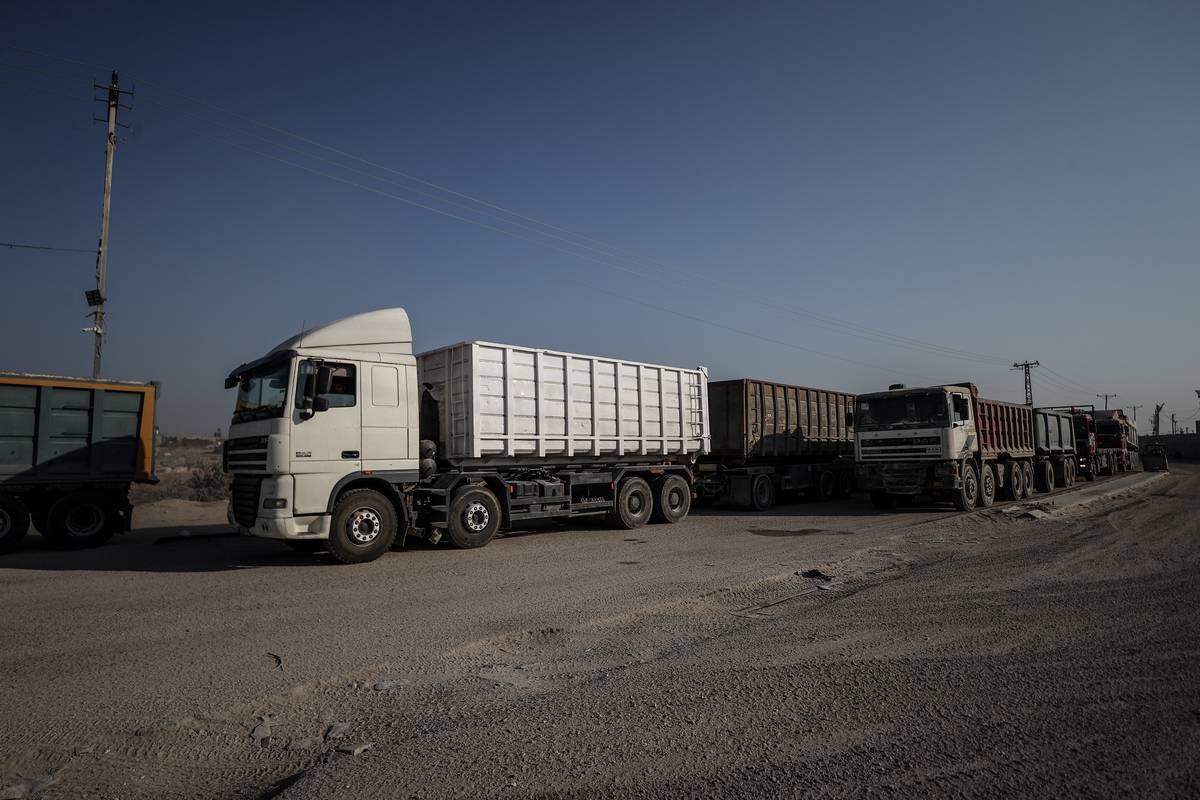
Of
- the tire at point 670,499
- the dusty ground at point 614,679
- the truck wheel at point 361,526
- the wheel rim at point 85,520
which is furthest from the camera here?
the tire at point 670,499

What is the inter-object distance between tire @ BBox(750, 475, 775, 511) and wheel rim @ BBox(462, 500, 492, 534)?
27.0 feet

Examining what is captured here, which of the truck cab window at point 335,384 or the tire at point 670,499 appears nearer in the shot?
the truck cab window at point 335,384

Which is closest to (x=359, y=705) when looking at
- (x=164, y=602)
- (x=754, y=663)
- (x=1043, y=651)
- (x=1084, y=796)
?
(x=754, y=663)

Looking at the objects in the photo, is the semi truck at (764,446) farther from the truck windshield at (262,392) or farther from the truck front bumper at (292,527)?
the truck windshield at (262,392)

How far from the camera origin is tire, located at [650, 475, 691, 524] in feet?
48.2

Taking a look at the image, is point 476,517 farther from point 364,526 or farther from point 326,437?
point 326,437

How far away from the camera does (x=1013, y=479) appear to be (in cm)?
1914

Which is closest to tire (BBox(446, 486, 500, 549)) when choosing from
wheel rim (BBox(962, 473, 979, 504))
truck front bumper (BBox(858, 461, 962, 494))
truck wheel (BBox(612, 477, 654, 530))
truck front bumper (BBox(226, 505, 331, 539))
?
truck front bumper (BBox(226, 505, 331, 539))

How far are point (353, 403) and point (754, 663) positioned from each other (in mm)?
7091

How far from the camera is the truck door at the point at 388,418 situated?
32.8 ft

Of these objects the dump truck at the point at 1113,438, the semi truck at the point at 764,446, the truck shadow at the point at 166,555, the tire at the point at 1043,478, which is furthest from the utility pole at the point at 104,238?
the dump truck at the point at 1113,438

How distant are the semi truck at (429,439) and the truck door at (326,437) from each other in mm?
18

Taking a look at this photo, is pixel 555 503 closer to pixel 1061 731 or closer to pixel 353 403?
pixel 353 403

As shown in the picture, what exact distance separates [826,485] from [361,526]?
14.9 m
